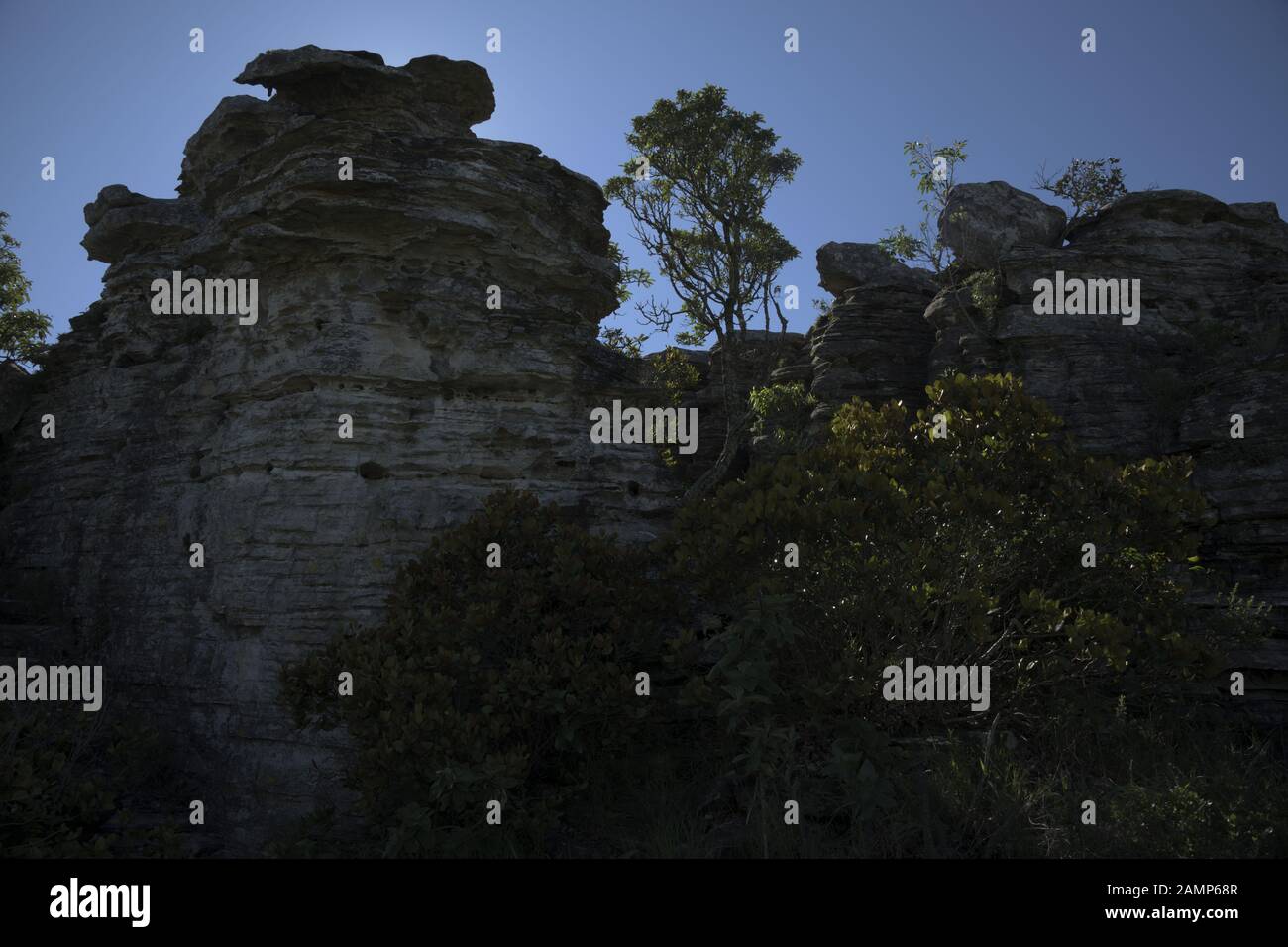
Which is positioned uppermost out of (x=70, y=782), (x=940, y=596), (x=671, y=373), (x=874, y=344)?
(x=874, y=344)

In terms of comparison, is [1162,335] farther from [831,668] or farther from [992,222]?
[831,668]

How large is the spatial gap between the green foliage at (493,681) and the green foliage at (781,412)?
12193 mm

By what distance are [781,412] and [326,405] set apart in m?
13.9

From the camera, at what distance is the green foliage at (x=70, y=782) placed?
7.24m

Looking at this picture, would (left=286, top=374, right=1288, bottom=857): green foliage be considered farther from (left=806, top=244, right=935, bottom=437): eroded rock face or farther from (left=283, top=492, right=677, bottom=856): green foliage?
(left=806, top=244, right=935, bottom=437): eroded rock face

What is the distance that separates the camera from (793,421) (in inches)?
874

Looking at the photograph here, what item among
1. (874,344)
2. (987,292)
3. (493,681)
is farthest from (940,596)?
(874,344)

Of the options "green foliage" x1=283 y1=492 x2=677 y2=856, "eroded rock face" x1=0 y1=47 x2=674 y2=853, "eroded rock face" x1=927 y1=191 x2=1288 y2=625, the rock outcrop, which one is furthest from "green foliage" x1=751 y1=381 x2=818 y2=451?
"green foliage" x1=283 y1=492 x2=677 y2=856

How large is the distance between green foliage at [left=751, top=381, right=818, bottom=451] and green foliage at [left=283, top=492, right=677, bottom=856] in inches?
480

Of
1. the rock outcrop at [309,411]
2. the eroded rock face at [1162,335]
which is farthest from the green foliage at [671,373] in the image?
the rock outcrop at [309,411]

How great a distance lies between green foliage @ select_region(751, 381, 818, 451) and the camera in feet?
68.7

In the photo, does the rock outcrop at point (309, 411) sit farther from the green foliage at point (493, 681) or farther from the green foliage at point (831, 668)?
the green foliage at point (831, 668)

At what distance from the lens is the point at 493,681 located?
782 centimetres

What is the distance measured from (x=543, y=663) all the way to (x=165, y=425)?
8.34m
